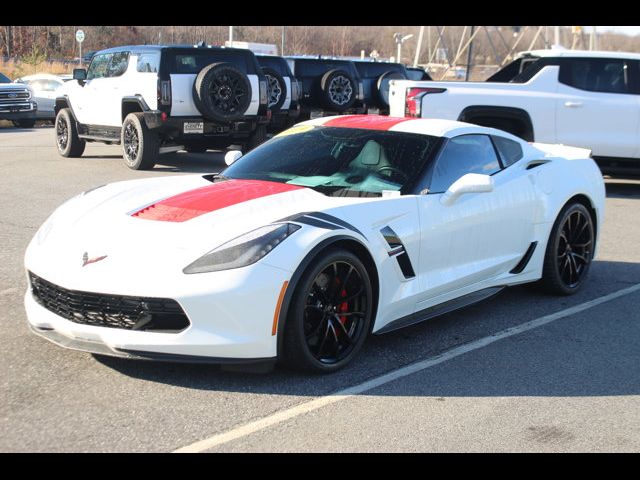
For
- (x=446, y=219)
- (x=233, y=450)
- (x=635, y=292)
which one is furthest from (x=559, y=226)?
(x=233, y=450)

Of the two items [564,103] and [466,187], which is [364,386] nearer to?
[466,187]

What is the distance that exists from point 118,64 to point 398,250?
10.4 m

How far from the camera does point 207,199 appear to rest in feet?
16.8

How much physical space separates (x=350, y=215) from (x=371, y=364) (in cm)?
86

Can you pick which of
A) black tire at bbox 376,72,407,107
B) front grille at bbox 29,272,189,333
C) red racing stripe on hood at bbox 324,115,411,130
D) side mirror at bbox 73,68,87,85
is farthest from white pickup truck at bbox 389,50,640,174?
front grille at bbox 29,272,189,333

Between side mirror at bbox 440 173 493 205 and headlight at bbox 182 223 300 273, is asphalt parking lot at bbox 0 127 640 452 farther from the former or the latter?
side mirror at bbox 440 173 493 205

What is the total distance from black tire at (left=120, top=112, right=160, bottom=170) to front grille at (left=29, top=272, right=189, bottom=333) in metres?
9.57

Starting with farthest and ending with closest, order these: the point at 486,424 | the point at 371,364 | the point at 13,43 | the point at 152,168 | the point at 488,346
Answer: the point at 13,43 → the point at 152,168 → the point at 488,346 → the point at 371,364 → the point at 486,424

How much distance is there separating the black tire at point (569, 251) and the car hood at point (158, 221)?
83.5 inches

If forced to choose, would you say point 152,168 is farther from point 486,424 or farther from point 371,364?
point 486,424

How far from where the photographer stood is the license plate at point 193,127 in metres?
13.8

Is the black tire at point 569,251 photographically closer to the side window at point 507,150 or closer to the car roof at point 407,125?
the side window at point 507,150

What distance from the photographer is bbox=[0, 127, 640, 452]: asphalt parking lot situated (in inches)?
155

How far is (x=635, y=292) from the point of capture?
707 cm
